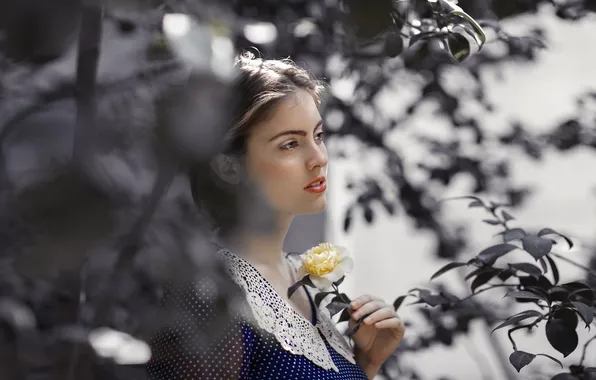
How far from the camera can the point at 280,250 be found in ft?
3.99

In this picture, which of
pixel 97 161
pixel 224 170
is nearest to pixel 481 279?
pixel 224 170

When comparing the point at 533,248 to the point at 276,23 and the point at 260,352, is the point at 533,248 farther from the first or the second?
the point at 276,23

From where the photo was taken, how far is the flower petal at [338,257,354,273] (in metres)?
1.19

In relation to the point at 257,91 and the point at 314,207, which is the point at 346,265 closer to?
the point at 314,207

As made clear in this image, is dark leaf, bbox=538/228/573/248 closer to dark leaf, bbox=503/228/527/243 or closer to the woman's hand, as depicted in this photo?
dark leaf, bbox=503/228/527/243

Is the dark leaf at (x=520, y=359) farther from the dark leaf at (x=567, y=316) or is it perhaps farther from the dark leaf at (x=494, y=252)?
the dark leaf at (x=494, y=252)

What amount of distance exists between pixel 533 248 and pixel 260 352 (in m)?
0.41

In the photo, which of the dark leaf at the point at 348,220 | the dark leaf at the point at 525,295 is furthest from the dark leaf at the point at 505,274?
the dark leaf at the point at 348,220

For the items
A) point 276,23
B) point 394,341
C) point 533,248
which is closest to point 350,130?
point 276,23

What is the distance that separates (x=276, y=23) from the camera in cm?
177

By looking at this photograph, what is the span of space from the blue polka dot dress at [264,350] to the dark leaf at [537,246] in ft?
1.11

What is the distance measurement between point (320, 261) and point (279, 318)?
4.9 inches

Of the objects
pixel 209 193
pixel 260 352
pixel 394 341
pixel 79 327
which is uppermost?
pixel 209 193

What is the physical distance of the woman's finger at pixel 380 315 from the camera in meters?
1.18
